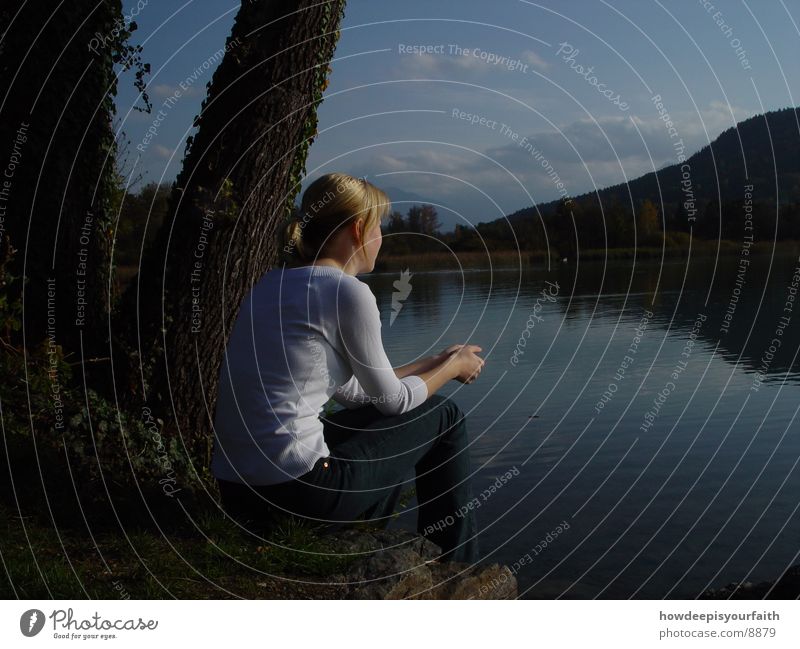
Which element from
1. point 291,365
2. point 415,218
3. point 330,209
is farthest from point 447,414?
point 415,218

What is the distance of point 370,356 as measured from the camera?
3.54 metres

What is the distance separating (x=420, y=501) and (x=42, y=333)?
3.08 m

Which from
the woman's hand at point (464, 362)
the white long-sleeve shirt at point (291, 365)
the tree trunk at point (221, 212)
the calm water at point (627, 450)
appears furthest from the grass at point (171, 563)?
the calm water at point (627, 450)

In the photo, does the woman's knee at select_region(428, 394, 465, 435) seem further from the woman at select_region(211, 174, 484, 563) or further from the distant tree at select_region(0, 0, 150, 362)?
the distant tree at select_region(0, 0, 150, 362)

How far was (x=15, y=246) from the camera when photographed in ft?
19.2

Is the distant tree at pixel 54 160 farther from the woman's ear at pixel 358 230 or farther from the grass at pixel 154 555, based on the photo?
the woman's ear at pixel 358 230

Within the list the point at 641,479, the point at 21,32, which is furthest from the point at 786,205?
the point at 21,32

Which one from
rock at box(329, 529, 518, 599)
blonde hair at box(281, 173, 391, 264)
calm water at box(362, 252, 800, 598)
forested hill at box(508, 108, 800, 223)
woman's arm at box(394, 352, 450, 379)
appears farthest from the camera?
forested hill at box(508, 108, 800, 223)

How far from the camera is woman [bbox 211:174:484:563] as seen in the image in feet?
11.5

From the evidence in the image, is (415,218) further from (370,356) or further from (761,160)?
(761,160)

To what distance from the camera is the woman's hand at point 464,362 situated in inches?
159

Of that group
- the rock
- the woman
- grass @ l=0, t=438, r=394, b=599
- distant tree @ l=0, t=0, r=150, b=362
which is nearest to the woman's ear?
the woman

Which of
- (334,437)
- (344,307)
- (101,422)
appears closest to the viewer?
(344,307)

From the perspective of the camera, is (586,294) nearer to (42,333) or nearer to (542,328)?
(542,328)
